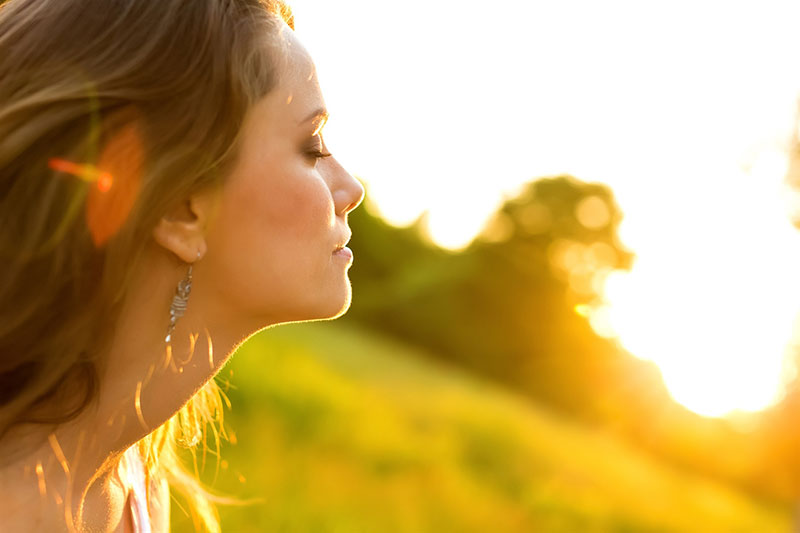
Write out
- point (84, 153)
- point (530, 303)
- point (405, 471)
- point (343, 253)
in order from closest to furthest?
point (84, 153) < point (343, 253) < point (405, 471) < point (530, 303)

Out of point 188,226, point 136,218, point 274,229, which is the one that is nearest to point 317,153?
point 274,229

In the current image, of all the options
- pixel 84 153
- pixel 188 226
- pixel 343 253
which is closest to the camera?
pixel 84 153

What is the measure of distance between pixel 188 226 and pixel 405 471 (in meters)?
7.17

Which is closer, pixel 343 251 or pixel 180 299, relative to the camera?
pixel 180 299

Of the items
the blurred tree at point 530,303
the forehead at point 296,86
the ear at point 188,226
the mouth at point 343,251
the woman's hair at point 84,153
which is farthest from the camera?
the blurred tree at point 530,303

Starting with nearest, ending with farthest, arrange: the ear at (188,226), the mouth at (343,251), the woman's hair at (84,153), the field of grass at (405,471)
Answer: the woman's hair at (84,153)
the ear at (188,226)
the mouth at (343,251)
the field of grass at (405,471)

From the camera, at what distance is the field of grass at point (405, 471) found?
24.0 ft

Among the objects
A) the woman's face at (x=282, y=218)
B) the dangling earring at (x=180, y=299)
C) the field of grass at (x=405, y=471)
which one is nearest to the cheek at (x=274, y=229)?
the woman's face at (x=282, y=218)

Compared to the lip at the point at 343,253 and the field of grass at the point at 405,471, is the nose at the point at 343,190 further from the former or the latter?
the field of grass at the point at 405,471

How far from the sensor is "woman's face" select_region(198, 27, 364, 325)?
2.42 metres

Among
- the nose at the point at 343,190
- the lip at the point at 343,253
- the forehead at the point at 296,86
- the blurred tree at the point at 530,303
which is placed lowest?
the lip at the point at 343,253

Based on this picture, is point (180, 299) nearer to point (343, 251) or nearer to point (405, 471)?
point (343, 251)

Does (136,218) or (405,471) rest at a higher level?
(405,471)

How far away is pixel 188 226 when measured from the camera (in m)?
2.36
